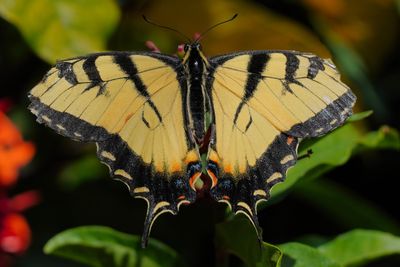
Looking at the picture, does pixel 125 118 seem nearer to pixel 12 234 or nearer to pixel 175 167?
pixel 175 167

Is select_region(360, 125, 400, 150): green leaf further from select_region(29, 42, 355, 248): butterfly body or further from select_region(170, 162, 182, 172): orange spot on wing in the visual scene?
select_region(170, 162, 182, 172): orange spot on wing

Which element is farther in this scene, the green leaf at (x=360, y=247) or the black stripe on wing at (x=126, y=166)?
the green leaf at (x=360, y=247)

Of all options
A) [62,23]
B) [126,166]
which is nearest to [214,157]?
[126,166]

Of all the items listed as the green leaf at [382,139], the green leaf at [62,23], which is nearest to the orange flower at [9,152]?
the green leaf at [62,23]

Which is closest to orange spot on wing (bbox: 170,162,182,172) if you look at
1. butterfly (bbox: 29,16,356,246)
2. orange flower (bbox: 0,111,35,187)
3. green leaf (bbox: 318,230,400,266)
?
butterfly (bbox: 29,16,356,246)

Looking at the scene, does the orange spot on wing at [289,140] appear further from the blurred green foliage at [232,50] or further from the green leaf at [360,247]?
the blurred green foliage at [232,50]

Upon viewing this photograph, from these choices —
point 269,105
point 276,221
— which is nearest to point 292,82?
point 269,105
